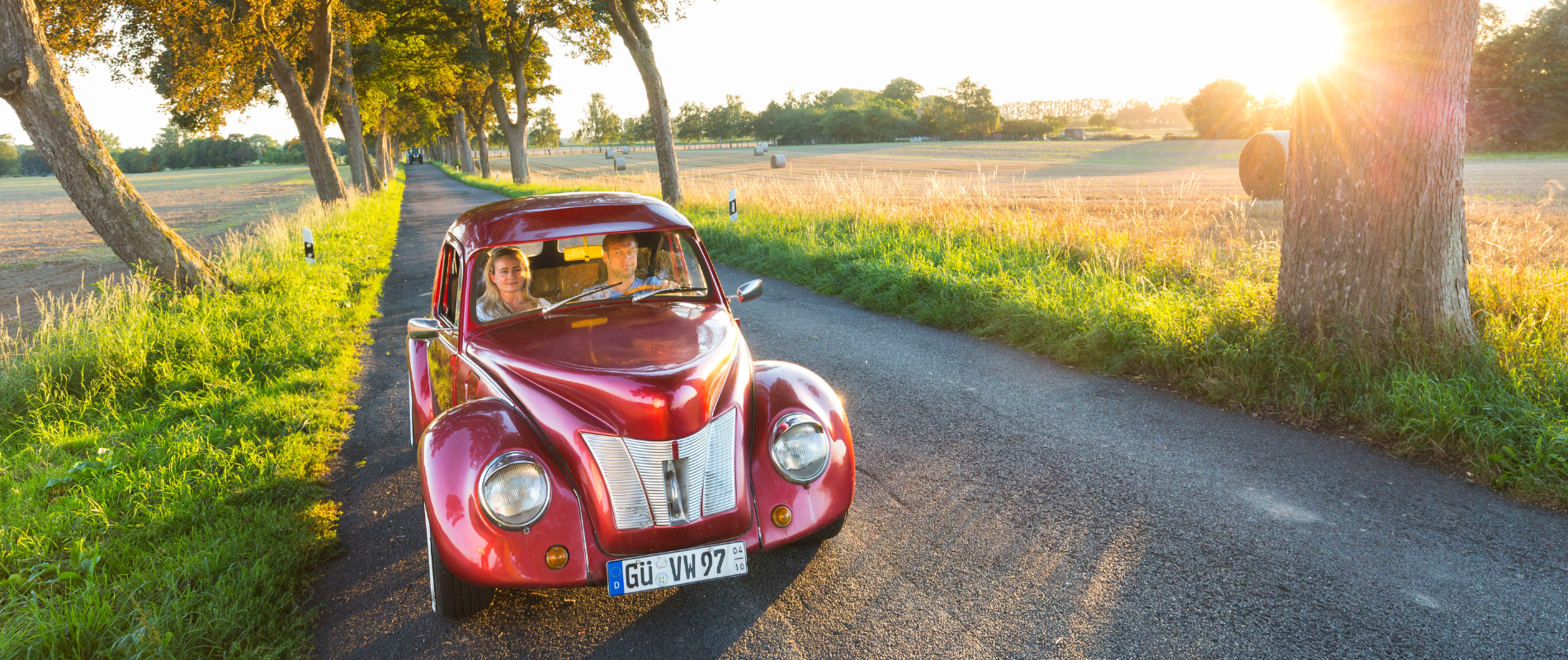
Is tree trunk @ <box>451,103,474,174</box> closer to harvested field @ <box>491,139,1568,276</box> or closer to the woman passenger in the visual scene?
harvested field @ <box>491,139,1568,276</box>

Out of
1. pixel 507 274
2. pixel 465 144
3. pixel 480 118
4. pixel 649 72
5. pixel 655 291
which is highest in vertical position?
pixel 480 118

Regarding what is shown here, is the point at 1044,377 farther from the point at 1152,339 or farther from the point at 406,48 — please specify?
A: the point at 406,48

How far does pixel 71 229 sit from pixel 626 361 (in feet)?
106

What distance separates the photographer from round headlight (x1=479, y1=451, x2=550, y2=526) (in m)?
2.50

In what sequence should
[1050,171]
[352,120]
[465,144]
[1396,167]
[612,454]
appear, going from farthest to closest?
[465,144] < [1050,171] < [352,120] < [1396,167] < [612,454]

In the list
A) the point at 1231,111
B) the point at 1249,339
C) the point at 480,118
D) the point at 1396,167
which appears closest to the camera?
the point at 1396,167

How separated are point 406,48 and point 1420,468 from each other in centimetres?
3214

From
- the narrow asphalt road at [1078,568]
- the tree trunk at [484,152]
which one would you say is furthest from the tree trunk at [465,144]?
the narrow asphalt road at [1078,568]

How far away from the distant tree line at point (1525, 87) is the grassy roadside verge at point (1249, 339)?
46272 mm

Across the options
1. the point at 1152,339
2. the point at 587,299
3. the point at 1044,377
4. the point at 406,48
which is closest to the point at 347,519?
the point at 587,299

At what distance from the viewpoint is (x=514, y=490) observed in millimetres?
2529

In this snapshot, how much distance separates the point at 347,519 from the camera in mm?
3666

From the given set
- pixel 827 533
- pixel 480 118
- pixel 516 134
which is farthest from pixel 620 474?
pixel 480 118

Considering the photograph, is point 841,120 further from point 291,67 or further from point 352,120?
point 291,67
